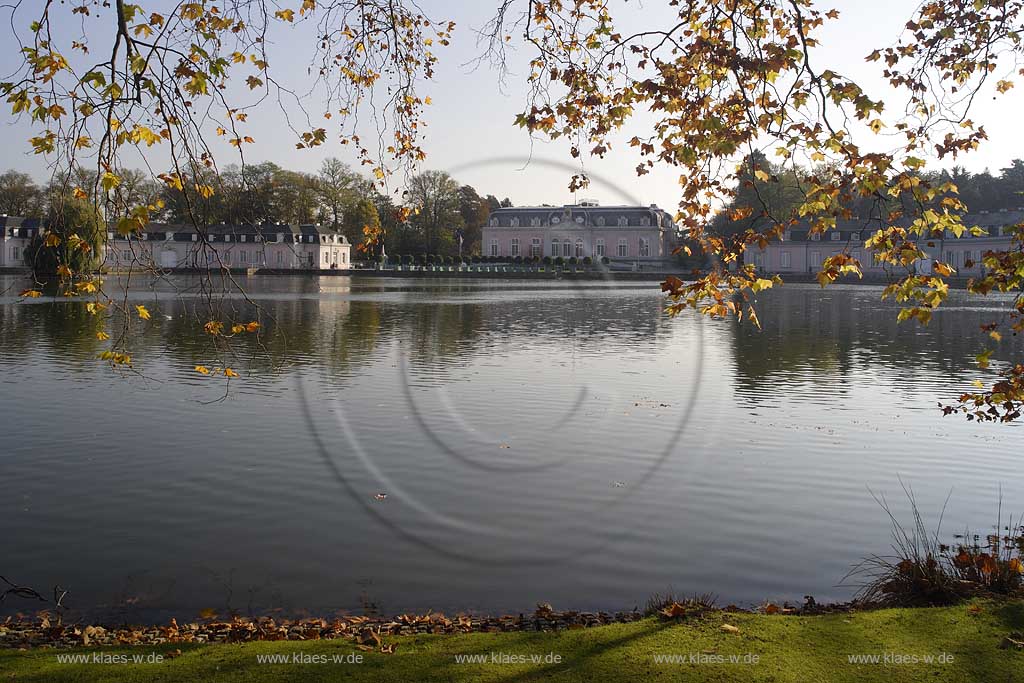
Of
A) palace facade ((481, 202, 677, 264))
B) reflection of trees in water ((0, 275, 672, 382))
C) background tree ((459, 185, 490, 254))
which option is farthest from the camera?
background tree ((459, 185, 490, 254))

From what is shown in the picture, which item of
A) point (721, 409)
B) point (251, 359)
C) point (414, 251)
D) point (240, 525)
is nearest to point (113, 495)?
point (240, 525)

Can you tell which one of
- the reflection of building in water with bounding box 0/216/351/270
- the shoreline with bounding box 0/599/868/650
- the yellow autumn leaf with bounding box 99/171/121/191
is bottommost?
the shoreline with bounding box 0/599/868/650

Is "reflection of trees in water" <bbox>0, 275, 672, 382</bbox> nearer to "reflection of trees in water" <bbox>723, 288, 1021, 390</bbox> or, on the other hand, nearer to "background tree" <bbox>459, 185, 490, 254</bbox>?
"reflection of trees in water" <bbox>723, 288, 1021, 390</bbox>

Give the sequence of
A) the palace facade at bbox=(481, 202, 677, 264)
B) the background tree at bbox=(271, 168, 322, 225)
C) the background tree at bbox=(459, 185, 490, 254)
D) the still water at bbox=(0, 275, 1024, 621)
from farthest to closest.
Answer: the background tree at bbox=(459, 185, 490, 254) < the palace facade at bbox=(481, 202, 677, 264) < the background tree at bbox=(271, 168, 322, 225) < the still water at bbox=(0, 275, 1024, 621)

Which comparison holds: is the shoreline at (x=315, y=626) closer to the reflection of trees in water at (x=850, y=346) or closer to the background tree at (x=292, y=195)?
the reflection of trees in water at (x=850, y=346)

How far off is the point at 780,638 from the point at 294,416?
8.69m
